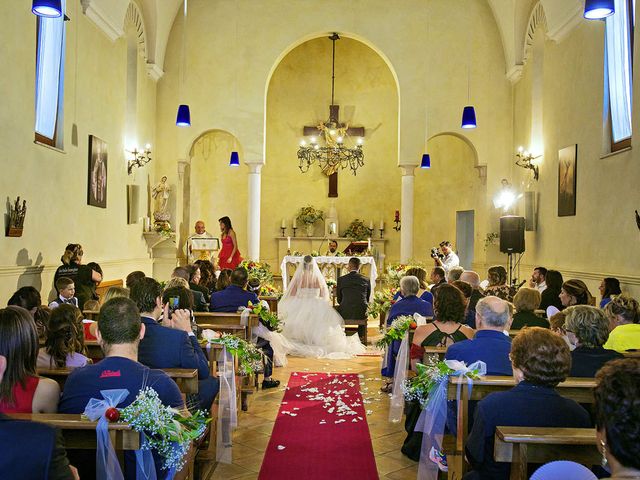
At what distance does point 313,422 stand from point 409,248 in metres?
8.12

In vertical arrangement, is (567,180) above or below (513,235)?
above

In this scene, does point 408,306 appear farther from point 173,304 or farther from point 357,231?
point 357,231

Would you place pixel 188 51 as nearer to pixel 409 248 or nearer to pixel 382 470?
pixel 409 248

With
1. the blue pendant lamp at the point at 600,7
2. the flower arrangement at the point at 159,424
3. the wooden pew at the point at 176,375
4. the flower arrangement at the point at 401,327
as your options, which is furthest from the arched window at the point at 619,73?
the flower arrangement at the point at 159,424

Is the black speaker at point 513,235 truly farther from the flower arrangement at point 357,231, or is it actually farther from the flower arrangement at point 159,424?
the flower arrangement at point 159,424

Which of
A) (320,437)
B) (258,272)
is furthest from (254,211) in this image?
(320,437)

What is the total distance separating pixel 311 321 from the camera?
8.92 meters

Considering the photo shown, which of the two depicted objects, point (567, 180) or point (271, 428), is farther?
point (567, 180)

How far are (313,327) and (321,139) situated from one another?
802 centimetres

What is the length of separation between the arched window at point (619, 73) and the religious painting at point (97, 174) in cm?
721

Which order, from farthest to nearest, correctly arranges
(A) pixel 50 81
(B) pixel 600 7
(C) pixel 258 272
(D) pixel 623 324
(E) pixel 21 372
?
(C) pixel 258 272 < (A) pixel 50 81 < (B) pixel 600 7 < (D) pixel 623 324 < (E) pixel 21 372

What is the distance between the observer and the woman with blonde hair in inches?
164

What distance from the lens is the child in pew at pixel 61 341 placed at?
3.54 metres

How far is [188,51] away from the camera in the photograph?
12969mm
